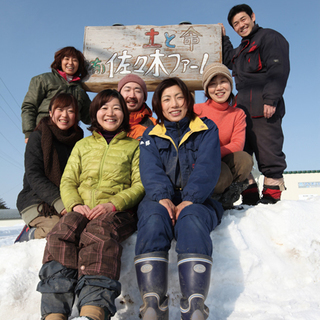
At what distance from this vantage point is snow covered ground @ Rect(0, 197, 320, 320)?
1502 mm

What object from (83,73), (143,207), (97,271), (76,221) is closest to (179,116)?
(143,207)

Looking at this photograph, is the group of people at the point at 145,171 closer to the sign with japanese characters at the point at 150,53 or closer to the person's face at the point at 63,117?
the person's face at the point at 63,117

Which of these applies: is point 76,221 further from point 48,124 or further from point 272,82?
point 272,82

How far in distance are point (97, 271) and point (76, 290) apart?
0.49 ft

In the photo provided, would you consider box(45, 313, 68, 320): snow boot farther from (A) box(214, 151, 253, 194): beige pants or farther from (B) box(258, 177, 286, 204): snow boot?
(B) box(258, 177, 286, 204): snow boot

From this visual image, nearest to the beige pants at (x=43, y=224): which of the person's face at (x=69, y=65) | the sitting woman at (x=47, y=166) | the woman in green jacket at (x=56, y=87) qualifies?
the sitting woman at (x=47, y=166)

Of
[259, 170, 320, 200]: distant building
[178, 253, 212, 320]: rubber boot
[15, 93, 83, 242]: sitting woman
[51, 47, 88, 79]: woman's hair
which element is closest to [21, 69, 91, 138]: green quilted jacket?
[51, 47, 88, 79]: woman's hair

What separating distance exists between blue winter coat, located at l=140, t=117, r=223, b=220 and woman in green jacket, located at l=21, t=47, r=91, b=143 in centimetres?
164

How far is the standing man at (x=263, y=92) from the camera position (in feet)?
8.95

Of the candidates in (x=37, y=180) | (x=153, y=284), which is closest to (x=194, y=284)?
(x=153, y=284)

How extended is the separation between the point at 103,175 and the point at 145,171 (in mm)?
338

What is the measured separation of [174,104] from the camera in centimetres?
198

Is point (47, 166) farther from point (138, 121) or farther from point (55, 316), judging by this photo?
point (55, 316)

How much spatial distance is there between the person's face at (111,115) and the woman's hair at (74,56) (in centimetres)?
149
